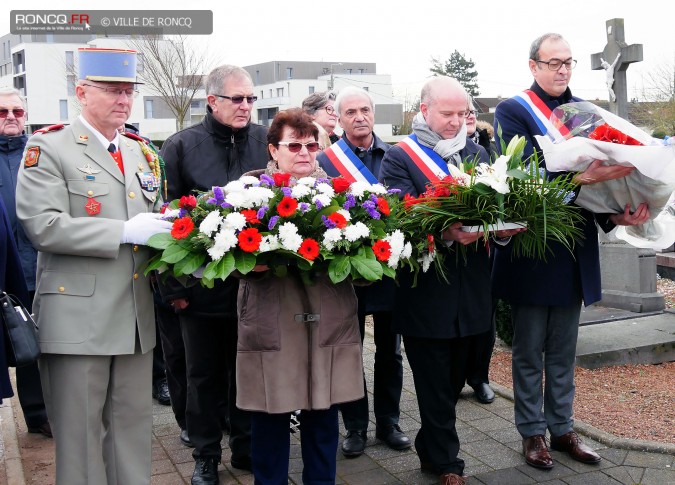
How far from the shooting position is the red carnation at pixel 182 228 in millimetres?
3342

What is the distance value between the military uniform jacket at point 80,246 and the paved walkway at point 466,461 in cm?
131

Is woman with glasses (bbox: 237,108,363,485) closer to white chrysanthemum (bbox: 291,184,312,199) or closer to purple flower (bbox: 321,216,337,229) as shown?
white chrysanthemum (bbox: 291,184,312,199)

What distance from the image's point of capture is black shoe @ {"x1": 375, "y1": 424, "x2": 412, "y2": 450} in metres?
4.89

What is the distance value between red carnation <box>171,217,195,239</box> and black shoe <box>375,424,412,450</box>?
2215mm

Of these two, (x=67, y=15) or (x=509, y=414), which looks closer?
(x=509, y=414)

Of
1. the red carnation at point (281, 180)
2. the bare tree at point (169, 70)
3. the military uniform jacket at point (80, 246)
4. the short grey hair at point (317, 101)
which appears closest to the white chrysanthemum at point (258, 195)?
the red carnation at point (281, 180)

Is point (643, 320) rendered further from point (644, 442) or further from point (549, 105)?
point (549, 105)

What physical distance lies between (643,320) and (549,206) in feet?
13.4

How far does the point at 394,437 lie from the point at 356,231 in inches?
79.0

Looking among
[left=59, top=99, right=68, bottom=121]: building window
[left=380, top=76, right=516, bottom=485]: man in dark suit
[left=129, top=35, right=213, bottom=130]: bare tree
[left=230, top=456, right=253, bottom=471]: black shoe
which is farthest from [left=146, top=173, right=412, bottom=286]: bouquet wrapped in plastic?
[left=59, top=99, right=68, bottom=121]: building window

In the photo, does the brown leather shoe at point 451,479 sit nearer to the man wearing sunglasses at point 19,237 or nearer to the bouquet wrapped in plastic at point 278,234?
the bouquet wrapped in plastic at point 278,234

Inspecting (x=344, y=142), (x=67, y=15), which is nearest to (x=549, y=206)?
(x=344, y=142)

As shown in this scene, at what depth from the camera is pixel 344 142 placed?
5.21 metres

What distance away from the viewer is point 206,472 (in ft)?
14.5
